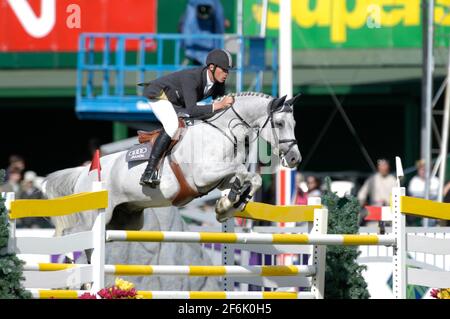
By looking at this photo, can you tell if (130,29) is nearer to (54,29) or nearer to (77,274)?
(54,29)

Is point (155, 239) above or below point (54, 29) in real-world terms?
below

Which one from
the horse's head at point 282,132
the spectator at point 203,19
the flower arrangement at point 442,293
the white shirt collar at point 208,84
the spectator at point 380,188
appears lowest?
the flower arrangement at point 442,293

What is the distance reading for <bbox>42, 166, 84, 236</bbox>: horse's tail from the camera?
9.89 m

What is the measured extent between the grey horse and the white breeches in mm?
175

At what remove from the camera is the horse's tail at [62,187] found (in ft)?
32.4

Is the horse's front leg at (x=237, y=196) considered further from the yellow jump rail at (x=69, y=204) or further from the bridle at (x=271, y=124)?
the yellow jump rail at (x=69, y=204)

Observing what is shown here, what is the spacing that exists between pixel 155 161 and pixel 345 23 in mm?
10181

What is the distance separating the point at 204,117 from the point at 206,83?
267 mm

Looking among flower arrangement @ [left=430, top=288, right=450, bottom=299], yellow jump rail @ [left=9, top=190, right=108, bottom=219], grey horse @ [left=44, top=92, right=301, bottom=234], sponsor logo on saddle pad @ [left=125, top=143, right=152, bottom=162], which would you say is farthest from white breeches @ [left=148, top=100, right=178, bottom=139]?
flower arrangement @ [left=430, top=288, right=450, bottom=299]

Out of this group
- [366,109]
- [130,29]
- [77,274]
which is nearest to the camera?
[77,274]

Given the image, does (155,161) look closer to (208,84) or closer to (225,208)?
(208,84)

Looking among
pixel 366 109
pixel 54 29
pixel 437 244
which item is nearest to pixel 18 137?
pixel 54 29

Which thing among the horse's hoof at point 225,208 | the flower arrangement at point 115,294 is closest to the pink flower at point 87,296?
the flower arrangement at point 115,294

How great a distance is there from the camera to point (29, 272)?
7.31 meters
